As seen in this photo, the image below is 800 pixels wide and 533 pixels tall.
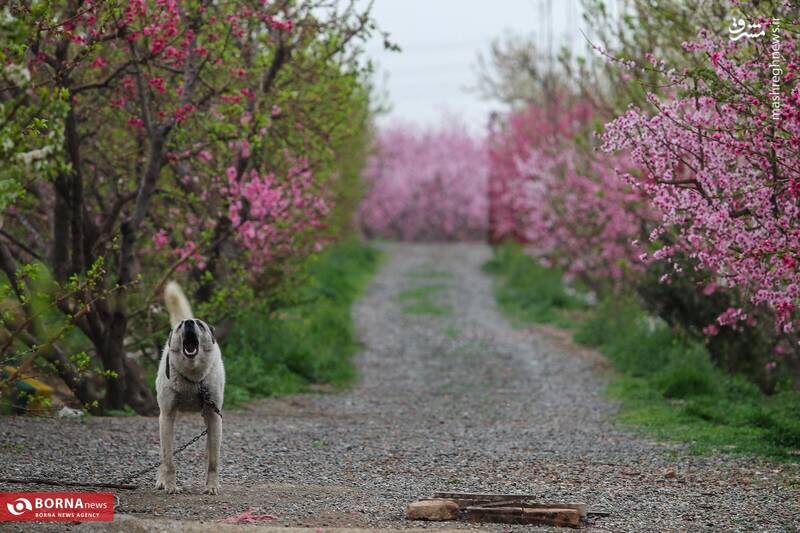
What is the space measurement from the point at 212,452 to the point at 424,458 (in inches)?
115

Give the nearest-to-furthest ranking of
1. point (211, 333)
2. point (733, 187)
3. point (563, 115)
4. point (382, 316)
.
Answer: point (211, 333) → point (733, 187) → point (382, 316) → point (563, 115)

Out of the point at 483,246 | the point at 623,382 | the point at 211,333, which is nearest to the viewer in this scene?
the point at 211,333

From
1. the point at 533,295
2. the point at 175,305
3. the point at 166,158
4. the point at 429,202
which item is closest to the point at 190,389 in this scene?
the point at 175,305

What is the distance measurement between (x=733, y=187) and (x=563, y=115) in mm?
24717

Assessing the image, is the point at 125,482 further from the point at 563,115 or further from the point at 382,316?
the point at 563,115

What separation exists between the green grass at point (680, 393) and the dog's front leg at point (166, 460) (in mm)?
5508

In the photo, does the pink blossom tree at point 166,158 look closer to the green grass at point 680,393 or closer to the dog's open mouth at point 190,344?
the dog's open mouth at point 190,344

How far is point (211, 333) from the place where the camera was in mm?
8453

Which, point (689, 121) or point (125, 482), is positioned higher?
point (689, 121)

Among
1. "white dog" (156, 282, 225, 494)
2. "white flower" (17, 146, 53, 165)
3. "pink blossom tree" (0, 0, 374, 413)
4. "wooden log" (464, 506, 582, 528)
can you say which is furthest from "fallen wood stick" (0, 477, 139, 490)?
"white flower" (17, 146, 53, 165)

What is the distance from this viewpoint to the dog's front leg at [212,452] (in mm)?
8391

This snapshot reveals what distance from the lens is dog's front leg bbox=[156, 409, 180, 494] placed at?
27.5 ft

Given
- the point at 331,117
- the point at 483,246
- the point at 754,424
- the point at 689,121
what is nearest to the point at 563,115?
the point at 483,246

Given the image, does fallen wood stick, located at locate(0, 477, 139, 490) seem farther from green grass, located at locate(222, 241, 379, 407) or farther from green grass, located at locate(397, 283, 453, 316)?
green grass, located at locate(397, 283, 453, 316)
